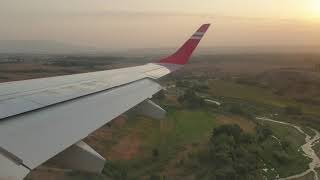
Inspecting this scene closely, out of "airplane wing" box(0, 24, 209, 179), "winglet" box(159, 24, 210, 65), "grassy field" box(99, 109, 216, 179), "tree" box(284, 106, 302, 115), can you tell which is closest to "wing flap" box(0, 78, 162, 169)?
"airplane wing" box(0, 24, 209, 179)

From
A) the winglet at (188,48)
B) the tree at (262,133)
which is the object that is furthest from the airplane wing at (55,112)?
the tree at (262,133)

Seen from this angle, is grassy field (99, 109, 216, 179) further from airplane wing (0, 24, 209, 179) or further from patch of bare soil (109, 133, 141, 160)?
airplane wing (0, 24, 209, 179)

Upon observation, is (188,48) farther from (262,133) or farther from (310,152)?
(310,152)

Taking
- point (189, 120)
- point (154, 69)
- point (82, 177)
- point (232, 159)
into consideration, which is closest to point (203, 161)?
point (232, 159)

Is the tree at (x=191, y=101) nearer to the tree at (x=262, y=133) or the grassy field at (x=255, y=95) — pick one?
the grassy field at (x=255, y=95)

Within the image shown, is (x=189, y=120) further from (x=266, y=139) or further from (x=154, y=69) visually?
(x=154, y=69)
